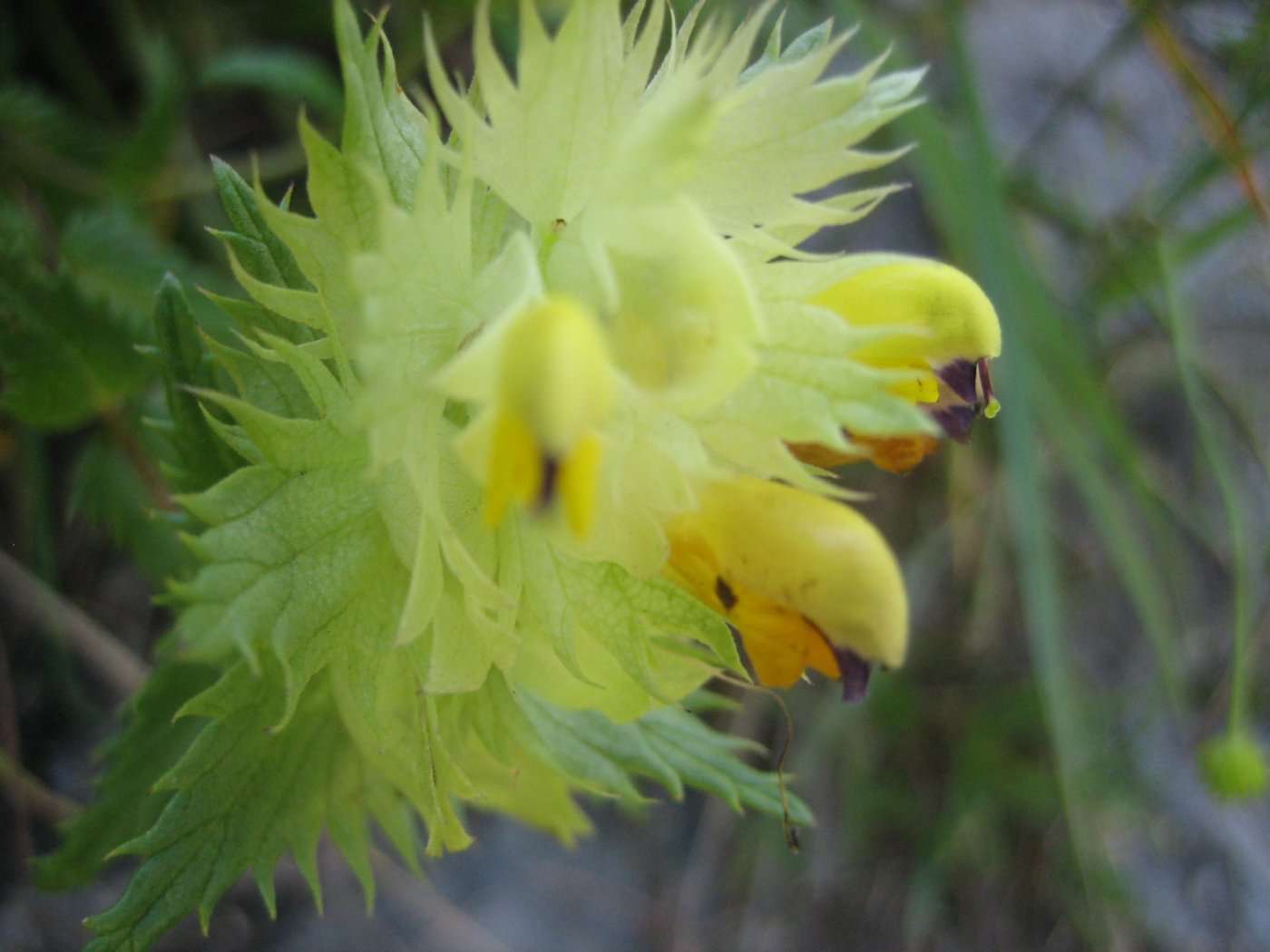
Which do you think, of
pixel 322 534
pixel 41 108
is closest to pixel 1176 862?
pixel 322 534

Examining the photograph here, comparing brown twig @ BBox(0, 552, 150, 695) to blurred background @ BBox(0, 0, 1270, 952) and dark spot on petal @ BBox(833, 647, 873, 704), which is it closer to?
blurred background @ BBox(0, 0, 1270, 952)

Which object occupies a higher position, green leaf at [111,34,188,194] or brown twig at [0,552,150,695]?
green leaf at [111,34,188,194]

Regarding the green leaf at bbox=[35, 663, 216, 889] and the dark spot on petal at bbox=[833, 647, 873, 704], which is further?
the green leaf at bbox=[35, 663, 216, 889]

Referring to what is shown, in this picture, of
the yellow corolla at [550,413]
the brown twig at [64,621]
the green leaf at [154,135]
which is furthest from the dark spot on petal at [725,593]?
the green leaf at [154,135]

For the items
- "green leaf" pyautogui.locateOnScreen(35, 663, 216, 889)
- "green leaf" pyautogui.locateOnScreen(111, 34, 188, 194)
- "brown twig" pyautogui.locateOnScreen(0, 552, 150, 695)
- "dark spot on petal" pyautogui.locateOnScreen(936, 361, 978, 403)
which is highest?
"dark spot on petal" pyautogui.locateOnScreen(936, 361, 978, 403)

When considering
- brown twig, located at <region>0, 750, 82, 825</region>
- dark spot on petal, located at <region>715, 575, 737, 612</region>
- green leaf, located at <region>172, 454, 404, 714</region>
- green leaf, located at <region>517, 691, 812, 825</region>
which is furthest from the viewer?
brown twig, located at <region>0, 750, 82, 825</region>

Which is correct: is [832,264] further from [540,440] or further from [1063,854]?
[1063,854]

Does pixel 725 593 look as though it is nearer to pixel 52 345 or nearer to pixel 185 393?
pixel 185 393

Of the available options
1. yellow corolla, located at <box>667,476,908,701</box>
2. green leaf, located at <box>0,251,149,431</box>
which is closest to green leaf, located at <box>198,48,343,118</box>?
green leaf, located at <box>0,251,149,431</box>
